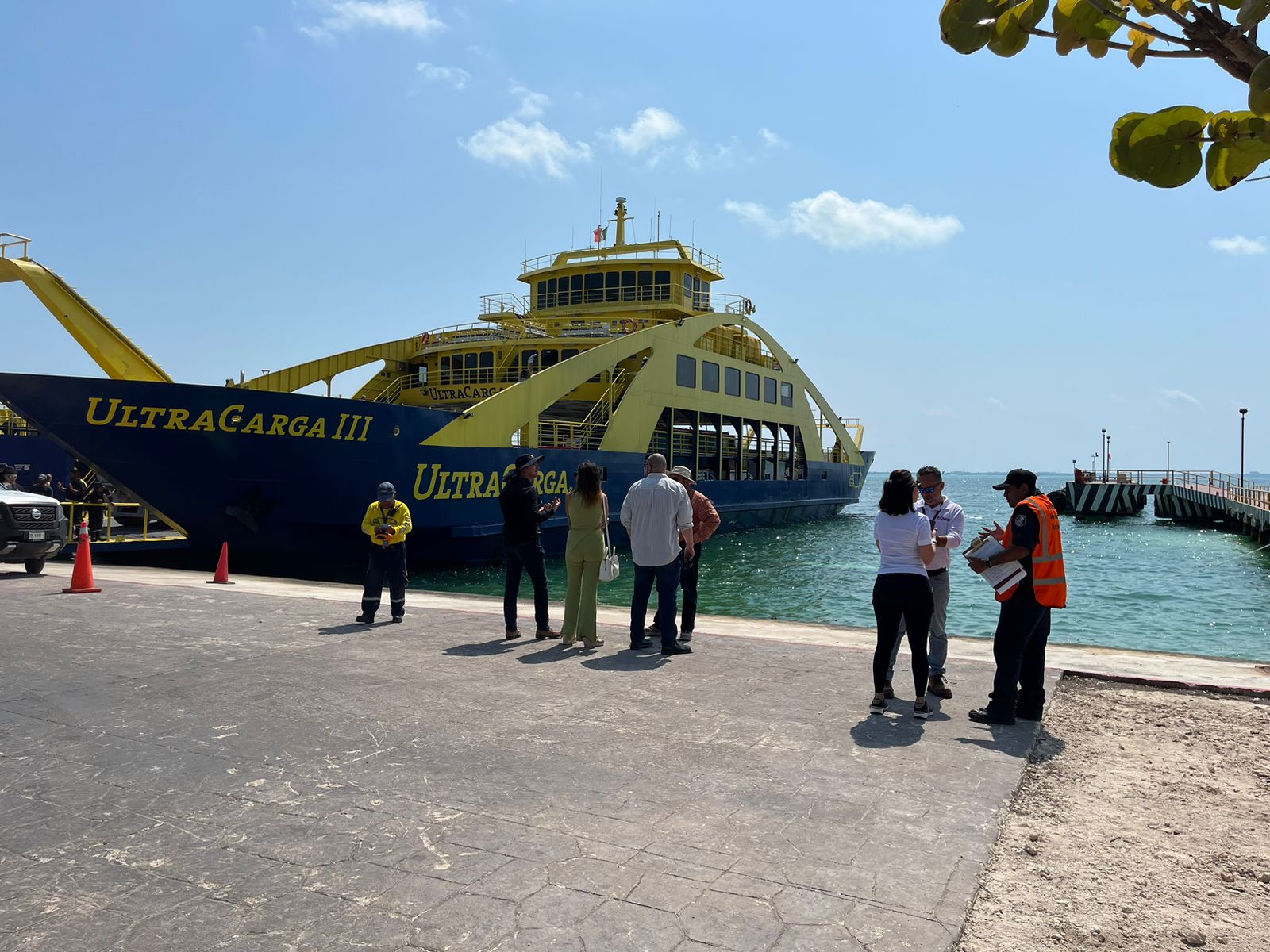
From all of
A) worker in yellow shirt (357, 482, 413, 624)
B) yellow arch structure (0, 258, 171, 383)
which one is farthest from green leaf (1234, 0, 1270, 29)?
yellow arch structure (0, 258, 171, 383)

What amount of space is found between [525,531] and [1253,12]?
6.42 meters

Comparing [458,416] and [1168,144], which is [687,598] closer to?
[1168,144]

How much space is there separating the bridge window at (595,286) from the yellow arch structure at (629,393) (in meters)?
4.48

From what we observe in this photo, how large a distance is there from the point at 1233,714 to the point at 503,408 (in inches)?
573

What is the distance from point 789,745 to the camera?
4426 millimetres

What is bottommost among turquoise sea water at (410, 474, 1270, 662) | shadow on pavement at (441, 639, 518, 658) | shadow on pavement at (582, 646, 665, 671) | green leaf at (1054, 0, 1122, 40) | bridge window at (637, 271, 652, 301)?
turquoise sea water at (410, 474, 1270, 662)

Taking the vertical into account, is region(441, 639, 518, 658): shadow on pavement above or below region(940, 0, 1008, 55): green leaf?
below

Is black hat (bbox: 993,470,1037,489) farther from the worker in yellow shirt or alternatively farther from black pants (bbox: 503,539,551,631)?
the worker in yellow shirt

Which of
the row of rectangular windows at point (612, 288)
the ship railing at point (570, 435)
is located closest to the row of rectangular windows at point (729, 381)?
the row of rectangular windows at point (612, 288)

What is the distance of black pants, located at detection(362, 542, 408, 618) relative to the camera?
26.9 ft

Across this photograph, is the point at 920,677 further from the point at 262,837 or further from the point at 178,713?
the point at 178,713

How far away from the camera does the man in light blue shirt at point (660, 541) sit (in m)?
6.94

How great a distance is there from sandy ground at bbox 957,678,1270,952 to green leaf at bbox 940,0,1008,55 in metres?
2.43

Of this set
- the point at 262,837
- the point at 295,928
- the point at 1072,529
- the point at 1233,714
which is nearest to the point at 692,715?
the point at 262,837
